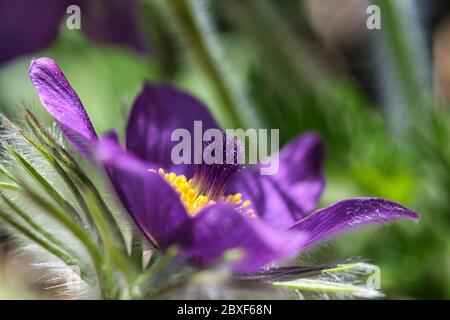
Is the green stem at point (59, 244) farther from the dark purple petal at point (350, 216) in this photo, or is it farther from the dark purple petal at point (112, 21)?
the dark purple petal at point (112, 21)

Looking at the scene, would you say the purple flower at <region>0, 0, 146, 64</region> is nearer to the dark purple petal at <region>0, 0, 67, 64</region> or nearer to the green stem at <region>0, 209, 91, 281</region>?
the dark purple petal at <region>0, 0, 67, 64</region>

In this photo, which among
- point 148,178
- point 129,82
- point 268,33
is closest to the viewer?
point 148,178

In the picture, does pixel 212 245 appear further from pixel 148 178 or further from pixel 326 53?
pixel 326 53

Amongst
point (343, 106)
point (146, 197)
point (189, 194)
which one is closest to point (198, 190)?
point (189, 194)

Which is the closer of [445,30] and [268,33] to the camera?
[268,33]

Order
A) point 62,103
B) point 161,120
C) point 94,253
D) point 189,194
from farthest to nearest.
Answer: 1. point 161,120
2. point 189,194
3. point 62,103
4. point 94,253

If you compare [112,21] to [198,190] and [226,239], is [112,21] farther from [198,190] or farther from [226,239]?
[226,239]

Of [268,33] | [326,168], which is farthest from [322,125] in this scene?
[268,33]

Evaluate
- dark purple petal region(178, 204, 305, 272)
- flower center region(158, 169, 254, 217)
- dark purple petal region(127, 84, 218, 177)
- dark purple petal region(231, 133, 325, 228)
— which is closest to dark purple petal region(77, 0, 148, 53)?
dark purple petal region(127, 84, 218, 177)
